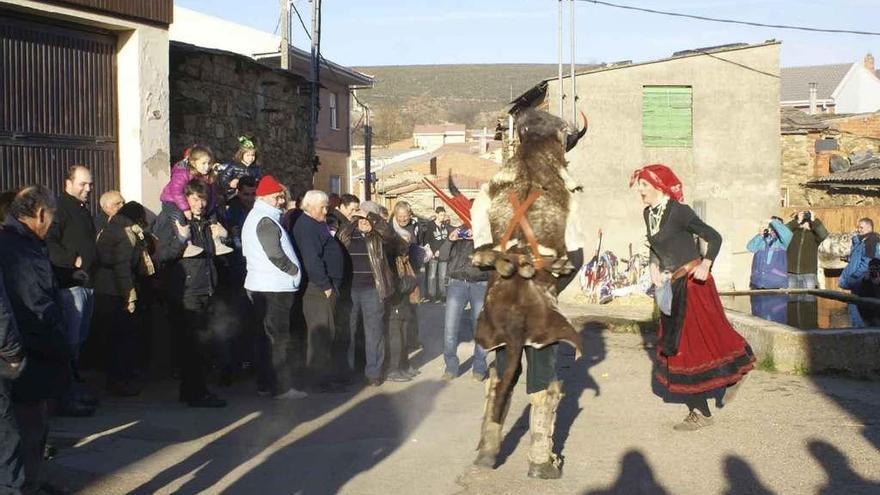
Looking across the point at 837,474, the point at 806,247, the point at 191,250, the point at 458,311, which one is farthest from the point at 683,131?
the point at 837,474

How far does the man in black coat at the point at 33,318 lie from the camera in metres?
5.58

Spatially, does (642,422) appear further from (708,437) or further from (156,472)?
(156,472)

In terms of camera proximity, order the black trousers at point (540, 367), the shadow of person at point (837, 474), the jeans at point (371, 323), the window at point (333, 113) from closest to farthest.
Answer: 1. the shadow of person at point (837, 474)
2. the black trousers at point (540, 367)
3. the jeans at point (371, 323)
4. the window at point (333, 113)

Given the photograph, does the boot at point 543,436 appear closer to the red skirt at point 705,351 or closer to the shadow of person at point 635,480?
the shadow of person at point 635,480

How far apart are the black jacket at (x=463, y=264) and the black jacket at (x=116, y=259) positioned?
3201 millimetres

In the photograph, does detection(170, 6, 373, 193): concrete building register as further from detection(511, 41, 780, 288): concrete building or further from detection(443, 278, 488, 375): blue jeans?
detection(443, 278, 488, 375): blue jeans

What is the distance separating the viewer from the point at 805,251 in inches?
676

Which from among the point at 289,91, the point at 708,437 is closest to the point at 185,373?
the point at 708,437

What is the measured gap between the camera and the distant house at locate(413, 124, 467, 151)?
2965 inches

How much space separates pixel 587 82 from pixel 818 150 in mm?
12556

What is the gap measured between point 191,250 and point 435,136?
67.5 metres

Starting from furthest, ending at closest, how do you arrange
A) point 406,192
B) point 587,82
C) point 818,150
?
point 406,192
point 818,150
point 587,82

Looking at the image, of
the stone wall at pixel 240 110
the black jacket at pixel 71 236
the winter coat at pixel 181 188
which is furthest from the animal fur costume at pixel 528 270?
the stone wall at pixel 240 110

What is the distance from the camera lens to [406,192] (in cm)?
4216
